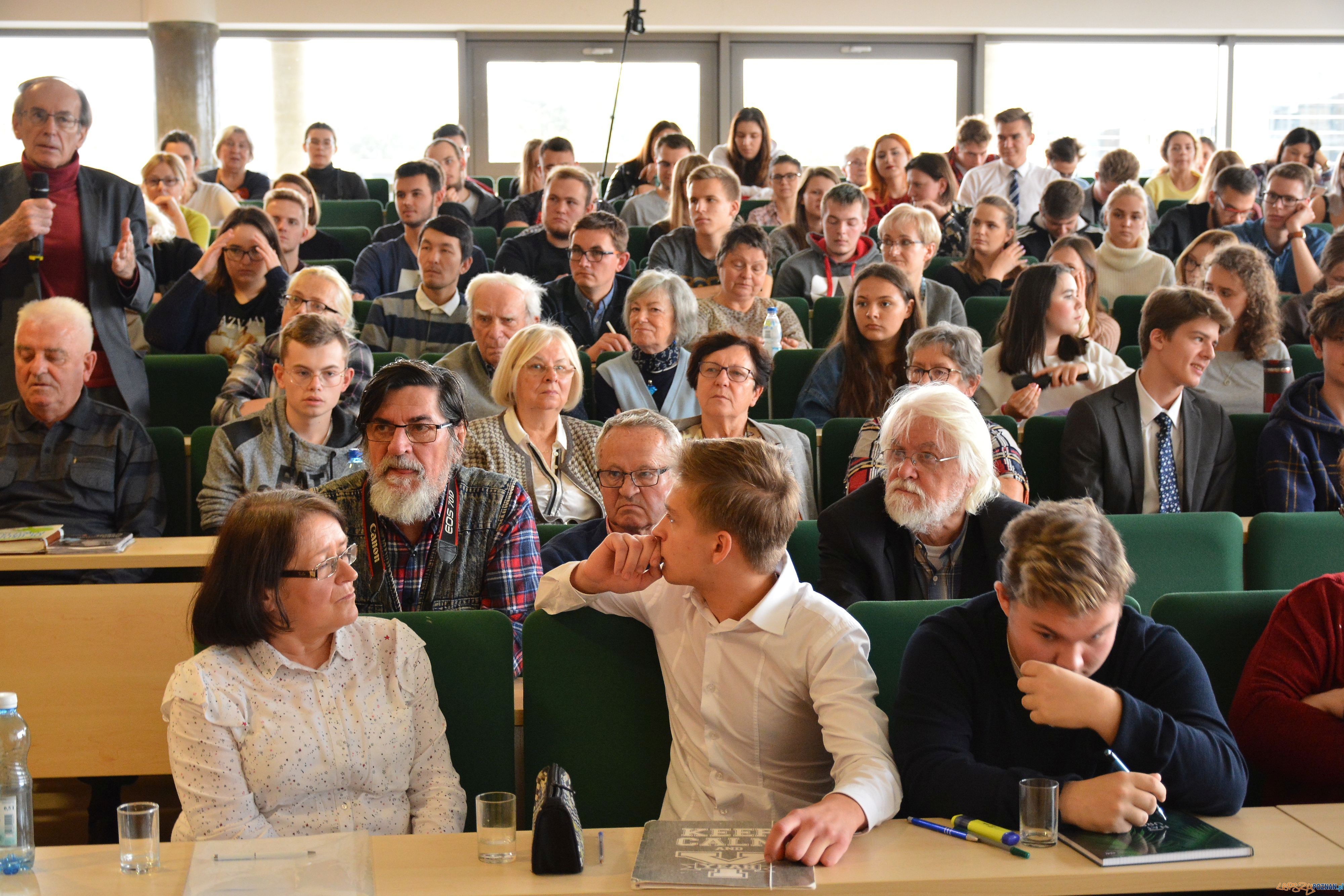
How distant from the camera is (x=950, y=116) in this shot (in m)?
10.3

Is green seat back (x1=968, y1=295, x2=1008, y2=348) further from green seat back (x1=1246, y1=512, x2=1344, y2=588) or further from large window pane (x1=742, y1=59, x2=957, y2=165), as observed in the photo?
large window pane (x1=742, y1=59, x2=957, y2=165)

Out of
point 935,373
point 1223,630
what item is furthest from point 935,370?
point 1223,630

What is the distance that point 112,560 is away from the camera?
104 inches

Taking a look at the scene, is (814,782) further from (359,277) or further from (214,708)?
(359,277)

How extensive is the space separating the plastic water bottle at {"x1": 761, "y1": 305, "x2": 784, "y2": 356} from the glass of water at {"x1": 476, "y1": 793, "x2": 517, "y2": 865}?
3183mm

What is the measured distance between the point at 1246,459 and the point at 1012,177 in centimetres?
440

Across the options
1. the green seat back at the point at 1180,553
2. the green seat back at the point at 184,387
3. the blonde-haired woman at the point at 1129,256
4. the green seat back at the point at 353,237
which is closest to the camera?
the green seat back at the point at 1180,553

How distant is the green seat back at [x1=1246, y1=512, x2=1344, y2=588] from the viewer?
2617mm

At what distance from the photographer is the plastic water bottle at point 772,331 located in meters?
4.55

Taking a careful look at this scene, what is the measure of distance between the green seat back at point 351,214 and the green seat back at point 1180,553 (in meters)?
6.17

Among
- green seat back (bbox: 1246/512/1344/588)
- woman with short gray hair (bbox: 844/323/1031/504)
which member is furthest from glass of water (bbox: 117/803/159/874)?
green seat back (bbox: 1246/512/1344/588)

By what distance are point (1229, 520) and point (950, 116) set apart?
8.36m

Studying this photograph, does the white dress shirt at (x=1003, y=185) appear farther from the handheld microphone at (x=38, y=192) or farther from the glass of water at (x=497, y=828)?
the glass of water at (x=497, y=828)

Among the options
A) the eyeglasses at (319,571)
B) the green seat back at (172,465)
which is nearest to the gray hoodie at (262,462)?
the green seat back at (172,465)
